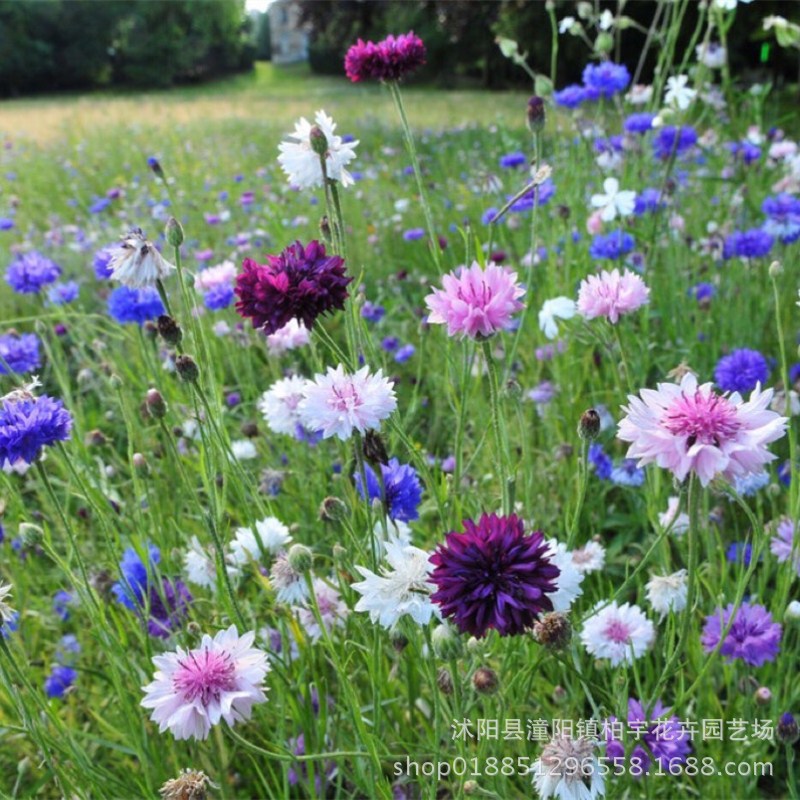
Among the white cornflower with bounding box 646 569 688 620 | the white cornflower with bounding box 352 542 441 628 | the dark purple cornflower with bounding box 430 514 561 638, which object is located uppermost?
the dark purple cornflower with bounding box 430 514 561 638

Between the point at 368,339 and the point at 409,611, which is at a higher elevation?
the point at 368,339

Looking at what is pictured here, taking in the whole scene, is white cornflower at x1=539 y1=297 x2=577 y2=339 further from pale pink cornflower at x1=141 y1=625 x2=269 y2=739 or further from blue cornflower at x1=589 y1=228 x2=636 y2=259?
pale pink cornflower at x1=141 y1=625 x2=269 y2=739

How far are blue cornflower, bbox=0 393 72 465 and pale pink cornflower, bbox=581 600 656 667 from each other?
1.83ft

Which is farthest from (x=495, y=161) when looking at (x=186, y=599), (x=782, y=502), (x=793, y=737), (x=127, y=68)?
(x=127, y=68)

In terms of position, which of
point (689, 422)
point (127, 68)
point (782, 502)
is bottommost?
point (782, 502)

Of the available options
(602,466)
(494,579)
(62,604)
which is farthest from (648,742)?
(62,604)

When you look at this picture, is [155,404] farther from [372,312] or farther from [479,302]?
[372,312]

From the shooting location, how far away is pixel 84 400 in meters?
2.01

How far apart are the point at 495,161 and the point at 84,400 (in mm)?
2355

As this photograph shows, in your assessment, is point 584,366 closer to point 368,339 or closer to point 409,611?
point 368,339

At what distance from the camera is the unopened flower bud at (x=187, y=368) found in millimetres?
749

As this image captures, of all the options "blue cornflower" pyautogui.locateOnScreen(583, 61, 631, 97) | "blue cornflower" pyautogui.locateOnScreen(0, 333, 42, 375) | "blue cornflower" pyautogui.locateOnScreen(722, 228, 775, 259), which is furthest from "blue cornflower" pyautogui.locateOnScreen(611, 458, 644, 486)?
"blue cornflower" pyautogui.locateOnScreen(583, 61, 631, 97)

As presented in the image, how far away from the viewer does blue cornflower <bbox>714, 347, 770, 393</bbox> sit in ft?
3.89

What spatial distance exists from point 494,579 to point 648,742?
41 centimetres
